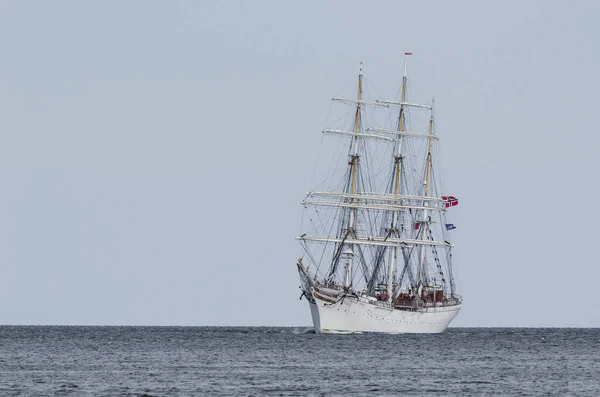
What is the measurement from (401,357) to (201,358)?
17.9 metres

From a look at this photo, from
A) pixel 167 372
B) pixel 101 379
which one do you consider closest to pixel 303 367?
pixel 167 372

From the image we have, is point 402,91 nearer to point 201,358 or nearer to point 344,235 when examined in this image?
point 344,235

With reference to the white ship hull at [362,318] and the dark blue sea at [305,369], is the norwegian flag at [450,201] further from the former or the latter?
the dark blue sea at [305,369]

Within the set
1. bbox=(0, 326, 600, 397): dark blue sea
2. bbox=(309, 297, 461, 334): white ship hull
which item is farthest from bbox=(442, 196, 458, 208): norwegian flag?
bbox=(0, 326, 600, 397): dark blue sea

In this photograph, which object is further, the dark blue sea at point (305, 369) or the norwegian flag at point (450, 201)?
the norwegian flag at point (450, 201)

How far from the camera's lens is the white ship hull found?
17288cm

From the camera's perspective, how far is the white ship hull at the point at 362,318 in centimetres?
17288

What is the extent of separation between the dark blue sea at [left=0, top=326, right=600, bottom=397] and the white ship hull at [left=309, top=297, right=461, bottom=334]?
6.55 meters

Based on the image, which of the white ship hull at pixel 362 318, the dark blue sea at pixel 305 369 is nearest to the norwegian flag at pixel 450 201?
the white ship hull at pixel 362 318

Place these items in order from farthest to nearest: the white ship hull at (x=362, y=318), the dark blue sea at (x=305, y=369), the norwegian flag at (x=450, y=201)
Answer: the norwegian flag at (x=450, y=201) → the white ship hull at (x=362, y=318) → the dark blue sea at (x=305, y=369)

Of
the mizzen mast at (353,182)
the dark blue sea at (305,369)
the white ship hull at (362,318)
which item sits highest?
the mizzen mast at (353,182)

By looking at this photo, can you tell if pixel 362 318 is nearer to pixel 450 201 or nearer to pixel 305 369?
pixel 450 201

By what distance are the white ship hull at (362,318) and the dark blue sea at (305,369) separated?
6.55m

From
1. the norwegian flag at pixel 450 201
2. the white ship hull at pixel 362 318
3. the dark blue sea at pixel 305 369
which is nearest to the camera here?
the dark blue sea at pixel 305 369
